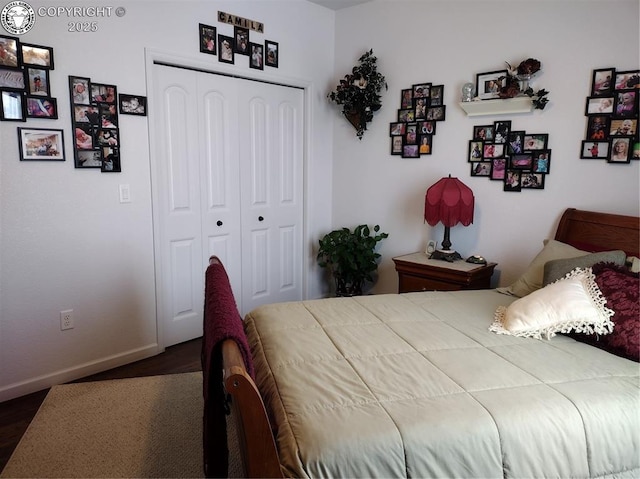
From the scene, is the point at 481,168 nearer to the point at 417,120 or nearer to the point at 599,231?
the point at 417,120

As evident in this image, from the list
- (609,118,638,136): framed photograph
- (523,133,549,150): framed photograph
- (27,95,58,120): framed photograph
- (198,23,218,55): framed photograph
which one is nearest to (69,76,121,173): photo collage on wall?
(27,95,58,120): framed photograph

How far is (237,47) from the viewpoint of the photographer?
3.34 metres

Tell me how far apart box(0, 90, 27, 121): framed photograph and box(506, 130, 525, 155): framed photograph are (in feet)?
9.87

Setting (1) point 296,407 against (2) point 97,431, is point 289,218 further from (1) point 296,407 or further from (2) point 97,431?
(1) point 296,407

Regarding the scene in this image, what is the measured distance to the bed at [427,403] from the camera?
1.15m

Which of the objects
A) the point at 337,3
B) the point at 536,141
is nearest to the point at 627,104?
the point at 536,141

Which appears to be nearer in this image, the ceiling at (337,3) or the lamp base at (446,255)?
the lamp base at (446,255)

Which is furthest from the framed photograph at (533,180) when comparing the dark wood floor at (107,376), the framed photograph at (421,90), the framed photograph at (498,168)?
the dark wood floor at (107,376)

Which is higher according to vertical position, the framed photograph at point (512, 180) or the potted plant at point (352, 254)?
the framed photograph at point (512, 180)

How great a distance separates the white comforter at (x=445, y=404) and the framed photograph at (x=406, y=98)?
2281mm

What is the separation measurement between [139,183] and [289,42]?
1803 millimetres

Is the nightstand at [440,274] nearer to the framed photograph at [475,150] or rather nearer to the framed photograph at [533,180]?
the framed photograph at [533,180]

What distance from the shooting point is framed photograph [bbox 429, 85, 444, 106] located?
132 inches

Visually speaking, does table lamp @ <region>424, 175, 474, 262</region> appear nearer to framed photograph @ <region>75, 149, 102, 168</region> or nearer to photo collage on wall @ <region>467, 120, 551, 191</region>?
photo collage on wall @ <region>467, 120, 551, 191</region>
